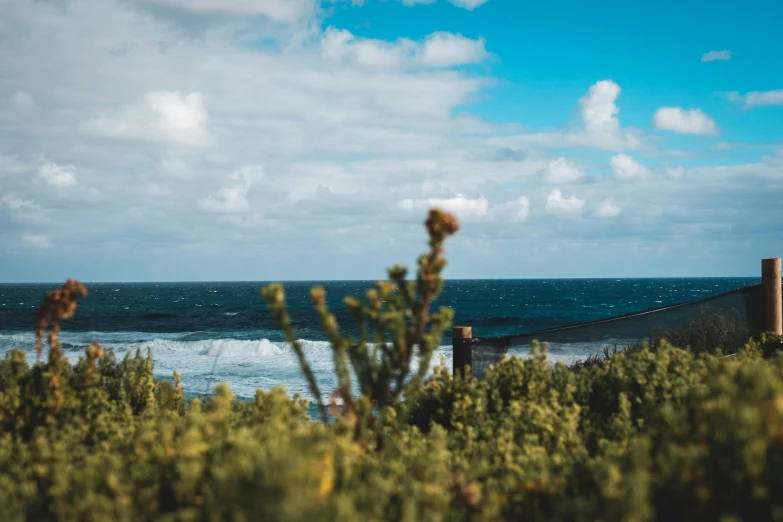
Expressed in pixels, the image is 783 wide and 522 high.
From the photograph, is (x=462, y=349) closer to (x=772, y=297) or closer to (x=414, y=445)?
(x=414, y=445)

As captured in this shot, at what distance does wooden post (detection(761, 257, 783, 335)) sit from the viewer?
748cm

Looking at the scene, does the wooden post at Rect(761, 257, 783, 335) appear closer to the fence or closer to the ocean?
the fence

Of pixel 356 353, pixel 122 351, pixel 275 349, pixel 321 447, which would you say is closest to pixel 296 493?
pixel 321 447

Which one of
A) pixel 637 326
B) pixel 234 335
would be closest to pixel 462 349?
→ pixel 637 326

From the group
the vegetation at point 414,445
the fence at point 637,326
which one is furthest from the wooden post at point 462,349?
the vegetation at point 414,445

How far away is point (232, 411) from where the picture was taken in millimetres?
5109

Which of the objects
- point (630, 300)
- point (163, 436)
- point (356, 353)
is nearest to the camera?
point (163, 436)

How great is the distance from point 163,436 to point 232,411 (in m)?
1.67

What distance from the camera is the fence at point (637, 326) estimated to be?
22.9ft

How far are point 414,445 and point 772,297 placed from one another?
543 centimetres

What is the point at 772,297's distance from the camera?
7.50 m

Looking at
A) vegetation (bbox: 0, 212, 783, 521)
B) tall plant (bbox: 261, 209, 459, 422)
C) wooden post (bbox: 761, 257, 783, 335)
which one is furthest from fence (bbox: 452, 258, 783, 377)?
tall plant (bbox: 261, 209, 459, 422)

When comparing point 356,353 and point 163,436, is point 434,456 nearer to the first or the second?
point 356,353

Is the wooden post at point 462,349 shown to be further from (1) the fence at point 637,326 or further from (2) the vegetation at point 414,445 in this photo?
(2) the vegetation at point 414,445
